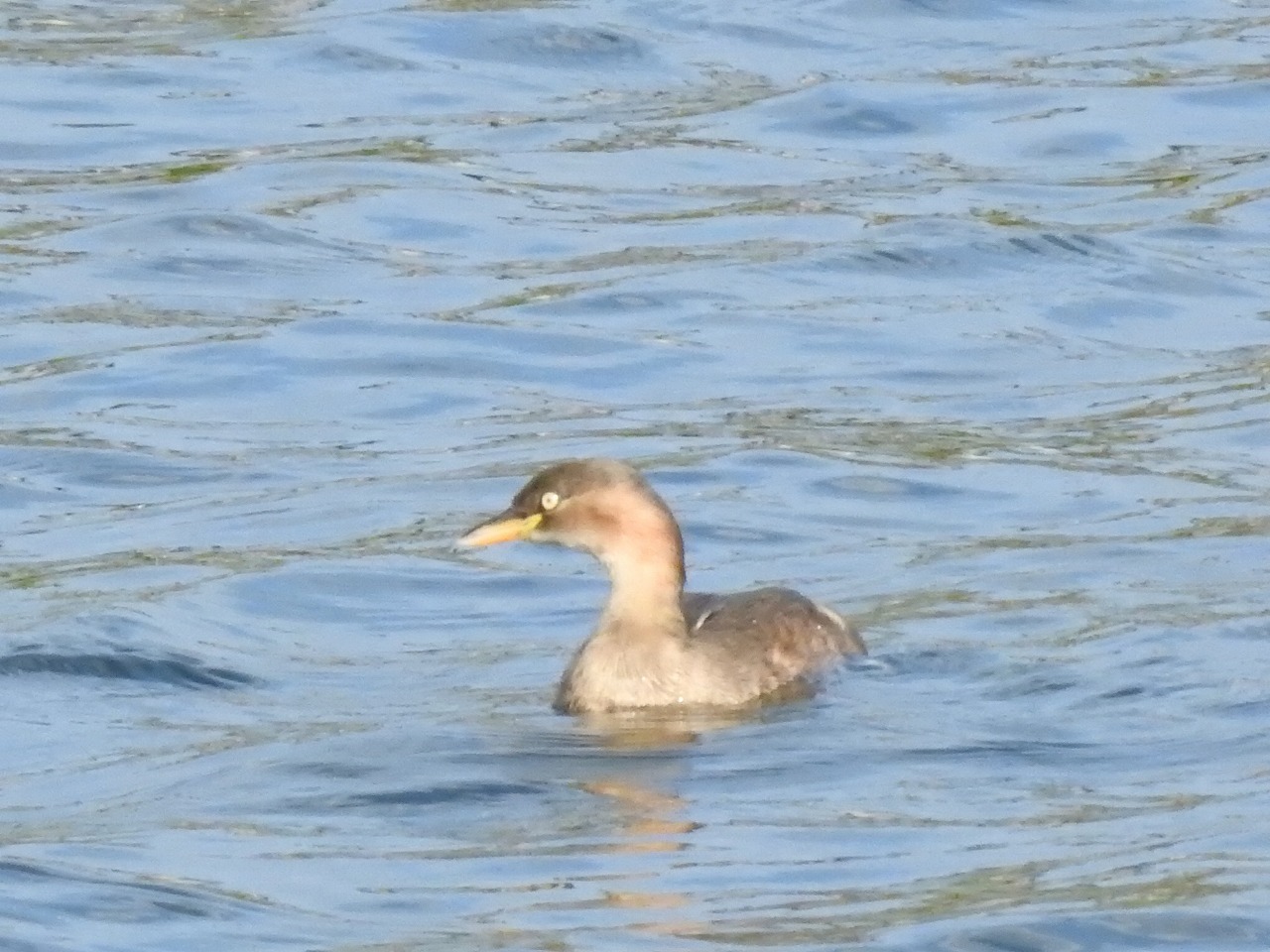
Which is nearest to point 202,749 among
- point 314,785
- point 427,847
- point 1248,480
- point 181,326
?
point 314,785

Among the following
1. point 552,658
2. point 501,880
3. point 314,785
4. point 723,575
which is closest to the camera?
point 501,880

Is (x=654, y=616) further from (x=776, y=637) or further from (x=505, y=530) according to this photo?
(x=505, y=530)

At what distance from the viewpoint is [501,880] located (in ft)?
30.3

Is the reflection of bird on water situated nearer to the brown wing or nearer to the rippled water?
the brown wing

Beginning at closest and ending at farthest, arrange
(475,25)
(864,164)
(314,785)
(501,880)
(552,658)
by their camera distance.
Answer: (501,880) < (314,785) < (552,658) < (864,164) < (475,25)

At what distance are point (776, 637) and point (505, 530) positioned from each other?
0.96 metres

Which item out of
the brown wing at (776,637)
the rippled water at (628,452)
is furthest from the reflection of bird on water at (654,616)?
the rippled water at (628,452)

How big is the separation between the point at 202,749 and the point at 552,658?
1.81 metres

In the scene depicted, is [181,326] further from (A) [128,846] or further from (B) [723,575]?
(A) [128,846]

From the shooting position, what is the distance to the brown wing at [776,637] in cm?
1178

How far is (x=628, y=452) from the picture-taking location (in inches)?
592

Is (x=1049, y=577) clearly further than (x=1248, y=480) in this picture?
No

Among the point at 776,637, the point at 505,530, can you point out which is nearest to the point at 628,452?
the point at 505,530

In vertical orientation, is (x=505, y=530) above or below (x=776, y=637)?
above
